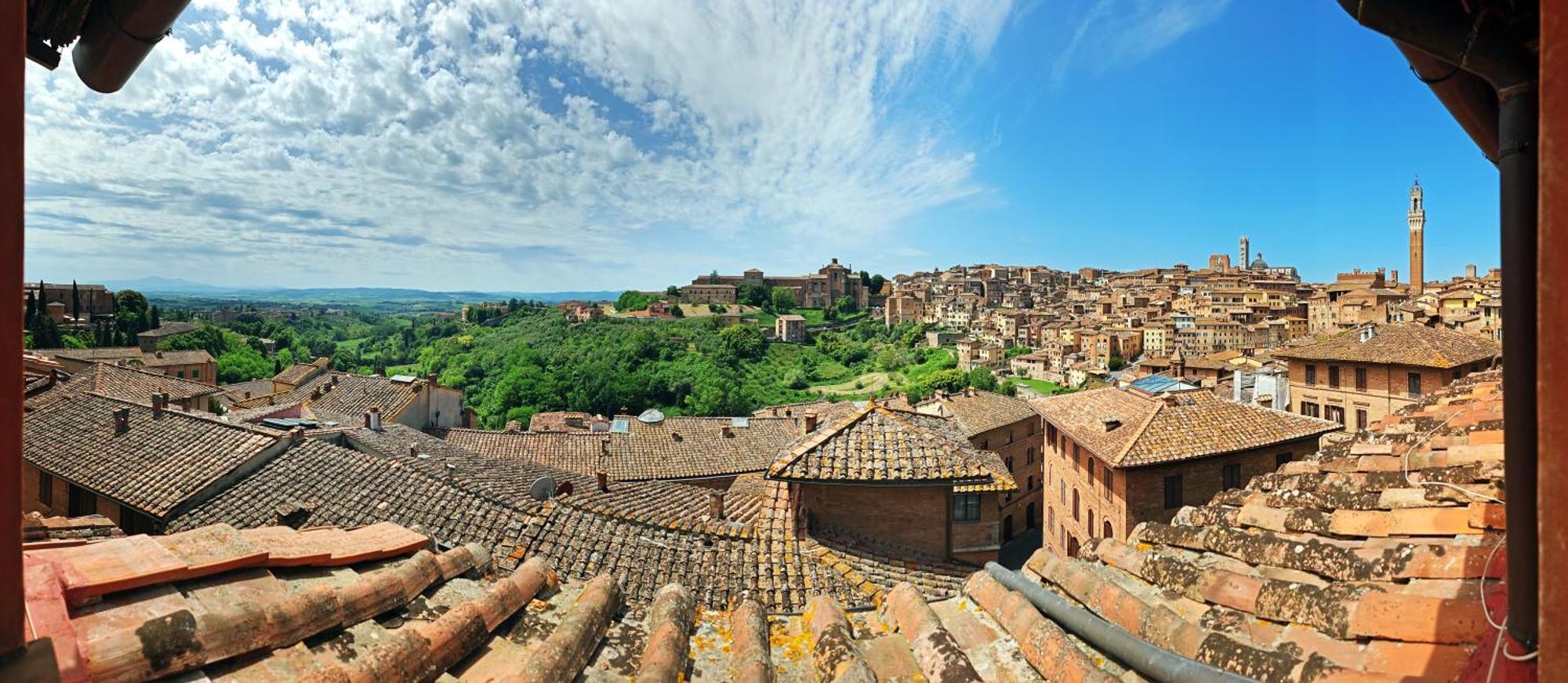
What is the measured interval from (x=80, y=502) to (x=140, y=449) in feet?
4.40

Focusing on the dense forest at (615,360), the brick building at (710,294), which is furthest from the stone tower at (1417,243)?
the brick building at (710,294)

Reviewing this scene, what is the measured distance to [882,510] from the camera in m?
9.98

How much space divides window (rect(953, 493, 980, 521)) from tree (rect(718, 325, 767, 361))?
73602 mm

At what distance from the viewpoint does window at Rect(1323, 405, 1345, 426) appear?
27250 mm

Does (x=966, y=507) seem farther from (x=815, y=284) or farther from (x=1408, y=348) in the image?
(x=815, y=284)

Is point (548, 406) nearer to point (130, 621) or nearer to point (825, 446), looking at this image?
point (825, 446)

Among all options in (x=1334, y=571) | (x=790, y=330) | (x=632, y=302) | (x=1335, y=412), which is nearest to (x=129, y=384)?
(x=1334, y=571)

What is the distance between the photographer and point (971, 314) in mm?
109812

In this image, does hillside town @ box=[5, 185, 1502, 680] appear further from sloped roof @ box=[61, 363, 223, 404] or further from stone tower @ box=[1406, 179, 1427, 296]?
stone tower @ box=[1406, 179, 1427, 296]

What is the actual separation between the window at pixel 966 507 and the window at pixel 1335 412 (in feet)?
81.3

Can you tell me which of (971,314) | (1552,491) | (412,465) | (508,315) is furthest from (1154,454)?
(508,315)

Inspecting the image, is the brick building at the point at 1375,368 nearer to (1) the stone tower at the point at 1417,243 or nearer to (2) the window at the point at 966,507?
(2) the window at the point at 966,507

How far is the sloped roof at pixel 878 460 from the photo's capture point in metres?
9.73

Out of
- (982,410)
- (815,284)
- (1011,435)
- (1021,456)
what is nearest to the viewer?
(1011,435)
